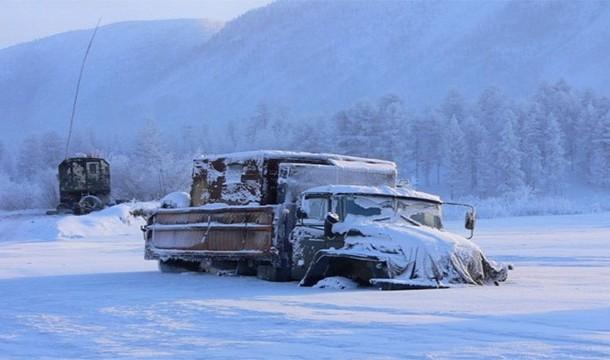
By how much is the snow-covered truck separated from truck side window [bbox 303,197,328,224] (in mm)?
17

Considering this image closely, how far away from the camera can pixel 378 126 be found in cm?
9075

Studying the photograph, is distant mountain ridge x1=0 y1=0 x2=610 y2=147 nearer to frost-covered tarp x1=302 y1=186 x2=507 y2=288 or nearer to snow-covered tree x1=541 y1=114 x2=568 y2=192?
snow-covered tree x1=541 y1=114 x2=568 y2=192

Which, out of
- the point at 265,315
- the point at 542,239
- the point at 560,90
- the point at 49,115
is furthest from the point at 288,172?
the point at 49,115

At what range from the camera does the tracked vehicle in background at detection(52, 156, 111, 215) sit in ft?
159

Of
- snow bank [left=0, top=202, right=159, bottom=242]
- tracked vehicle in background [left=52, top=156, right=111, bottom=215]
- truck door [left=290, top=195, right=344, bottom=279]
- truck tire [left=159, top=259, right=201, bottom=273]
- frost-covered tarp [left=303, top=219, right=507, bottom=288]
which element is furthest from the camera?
tracked vehicle in background [left=52, top=156, right=111, bottom=215]

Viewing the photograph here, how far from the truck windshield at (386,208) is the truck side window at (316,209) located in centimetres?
38

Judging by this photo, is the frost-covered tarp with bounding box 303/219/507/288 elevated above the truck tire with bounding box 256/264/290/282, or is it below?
above

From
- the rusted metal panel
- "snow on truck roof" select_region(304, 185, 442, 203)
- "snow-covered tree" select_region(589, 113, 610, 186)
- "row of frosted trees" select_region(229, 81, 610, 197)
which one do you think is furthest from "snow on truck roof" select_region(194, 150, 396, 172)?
"snow-covered tree" select_region(589, 113, 610, 186)

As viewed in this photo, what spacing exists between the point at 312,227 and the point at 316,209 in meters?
0.29

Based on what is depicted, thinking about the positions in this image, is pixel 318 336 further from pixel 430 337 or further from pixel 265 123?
pixel 265 123

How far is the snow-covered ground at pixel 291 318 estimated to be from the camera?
7055 millimetres

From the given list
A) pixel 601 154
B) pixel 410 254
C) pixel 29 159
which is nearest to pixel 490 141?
pixel 601 154

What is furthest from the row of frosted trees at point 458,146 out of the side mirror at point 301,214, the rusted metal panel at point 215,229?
the side mirror at point 301,214

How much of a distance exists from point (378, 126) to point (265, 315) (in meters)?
82.3
